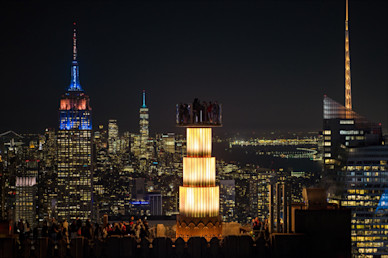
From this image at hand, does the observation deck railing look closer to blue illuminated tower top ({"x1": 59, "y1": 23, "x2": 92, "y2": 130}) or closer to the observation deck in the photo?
the observation deck

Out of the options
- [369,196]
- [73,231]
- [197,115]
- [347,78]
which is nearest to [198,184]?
[197,115]

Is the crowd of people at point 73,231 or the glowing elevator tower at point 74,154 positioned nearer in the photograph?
the crowd of people at point 73,231

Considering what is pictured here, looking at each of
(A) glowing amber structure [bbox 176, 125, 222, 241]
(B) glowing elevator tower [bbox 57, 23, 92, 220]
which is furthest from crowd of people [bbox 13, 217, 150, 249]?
(B) glowing elevator tower [bbox 57, 23, 92, 220]

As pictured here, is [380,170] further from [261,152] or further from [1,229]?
[1,229]

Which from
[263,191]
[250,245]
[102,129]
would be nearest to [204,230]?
[250,245]

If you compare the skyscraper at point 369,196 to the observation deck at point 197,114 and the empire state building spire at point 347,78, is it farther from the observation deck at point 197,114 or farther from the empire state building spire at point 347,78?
the observation deck at point 197,114

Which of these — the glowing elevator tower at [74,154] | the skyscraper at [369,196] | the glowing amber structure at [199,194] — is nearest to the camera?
the glowing amber structure at [199,194]

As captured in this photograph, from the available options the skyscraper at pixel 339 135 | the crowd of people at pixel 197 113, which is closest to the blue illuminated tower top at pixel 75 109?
the skyscraper at pixel 339 135

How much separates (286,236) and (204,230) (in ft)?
6.60

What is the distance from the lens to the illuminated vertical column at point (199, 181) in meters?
13.8

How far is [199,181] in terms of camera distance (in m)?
13.8

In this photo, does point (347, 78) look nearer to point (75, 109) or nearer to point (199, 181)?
point (199, 181)

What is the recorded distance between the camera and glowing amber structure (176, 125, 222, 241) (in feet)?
45.1

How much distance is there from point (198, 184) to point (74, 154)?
65.2 metres
